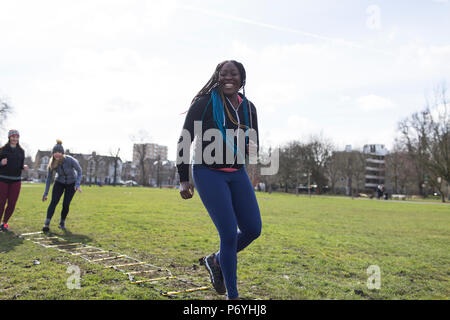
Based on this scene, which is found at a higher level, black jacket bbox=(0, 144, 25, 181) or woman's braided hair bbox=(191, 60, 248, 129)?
woman's braided hair bbox=(191, 60, 248, 129)

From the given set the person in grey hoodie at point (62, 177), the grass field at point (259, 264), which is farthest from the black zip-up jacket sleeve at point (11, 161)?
the grass field at point (259, 264)

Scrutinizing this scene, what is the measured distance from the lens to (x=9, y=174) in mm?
7797

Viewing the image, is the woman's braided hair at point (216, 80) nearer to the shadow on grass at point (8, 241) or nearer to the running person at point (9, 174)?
the shadow on grass at point (8, 241)

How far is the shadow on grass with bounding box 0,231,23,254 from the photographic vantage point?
572 cm

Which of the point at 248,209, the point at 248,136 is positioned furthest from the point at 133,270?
the point at 248,136

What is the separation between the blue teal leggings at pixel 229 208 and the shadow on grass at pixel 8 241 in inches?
176

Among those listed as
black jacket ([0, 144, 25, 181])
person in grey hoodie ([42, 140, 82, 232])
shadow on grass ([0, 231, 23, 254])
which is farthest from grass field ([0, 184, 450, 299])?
black jacket ([0, 144, 25, 181])

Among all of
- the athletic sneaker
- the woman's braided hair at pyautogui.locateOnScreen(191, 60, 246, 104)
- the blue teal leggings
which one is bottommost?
the athletic sneaker

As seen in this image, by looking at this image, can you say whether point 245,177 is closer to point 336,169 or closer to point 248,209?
point 248,209

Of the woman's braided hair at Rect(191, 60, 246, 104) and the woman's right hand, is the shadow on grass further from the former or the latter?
the woman's braided hair at Rect(191, 60, 246, 104)

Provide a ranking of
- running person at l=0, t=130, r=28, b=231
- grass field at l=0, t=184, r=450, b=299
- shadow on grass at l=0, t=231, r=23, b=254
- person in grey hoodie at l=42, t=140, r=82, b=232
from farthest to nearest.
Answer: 1. person in grey hoodie at l=42, t=140, r=82, b=232
2. running person at l=0, t=130, r=28, b=231
3. shadow on grass at l=0, t=231, r=23, b=254
4. grass field at l=0, t=184, r=450, b=299

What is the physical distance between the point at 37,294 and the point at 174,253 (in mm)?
2560

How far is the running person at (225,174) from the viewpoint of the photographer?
9.54 ft

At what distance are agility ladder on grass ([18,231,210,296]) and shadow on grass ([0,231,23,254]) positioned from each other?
18 cm
